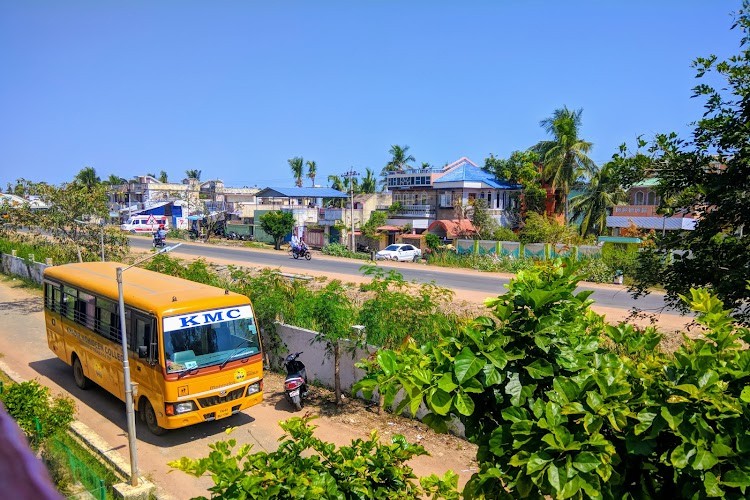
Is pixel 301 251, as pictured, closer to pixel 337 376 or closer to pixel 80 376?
pixel 80 376

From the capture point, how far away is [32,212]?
20.6m

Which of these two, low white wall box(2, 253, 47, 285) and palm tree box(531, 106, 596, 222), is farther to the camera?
palm tree box(531, 106, 596, 222)

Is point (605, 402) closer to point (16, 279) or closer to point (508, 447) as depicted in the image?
point (508, 447)

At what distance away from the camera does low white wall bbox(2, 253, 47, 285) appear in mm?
25625

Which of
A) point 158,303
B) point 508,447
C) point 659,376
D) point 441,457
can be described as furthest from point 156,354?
point 659,376

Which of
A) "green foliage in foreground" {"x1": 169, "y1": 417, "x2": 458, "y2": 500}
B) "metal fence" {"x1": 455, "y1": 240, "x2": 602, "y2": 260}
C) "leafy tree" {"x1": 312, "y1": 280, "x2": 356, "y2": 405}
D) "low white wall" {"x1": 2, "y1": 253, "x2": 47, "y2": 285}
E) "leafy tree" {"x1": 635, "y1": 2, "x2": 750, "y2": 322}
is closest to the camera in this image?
"green foliage in foreground" {"x1": 169, "y1": 417, "x2": 458, "y2": 500}

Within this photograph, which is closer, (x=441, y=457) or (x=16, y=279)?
Result: (x=441, y=457)

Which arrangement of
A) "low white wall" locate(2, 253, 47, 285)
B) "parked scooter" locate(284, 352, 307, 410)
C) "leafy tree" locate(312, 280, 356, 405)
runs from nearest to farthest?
"parked scooter" locate(284, 352, 307, 410), "leafy tree" locate(312, 280, 356, 405), "low white wall" locate(2, 253, 47, 285)

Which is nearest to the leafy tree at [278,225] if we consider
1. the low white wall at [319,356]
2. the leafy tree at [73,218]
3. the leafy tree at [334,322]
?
the leafy tree at [73,218]

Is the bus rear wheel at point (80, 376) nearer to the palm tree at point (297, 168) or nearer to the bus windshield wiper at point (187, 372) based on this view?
the bus windshield wiper at point (187, 372)

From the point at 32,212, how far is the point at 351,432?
16.4 meters

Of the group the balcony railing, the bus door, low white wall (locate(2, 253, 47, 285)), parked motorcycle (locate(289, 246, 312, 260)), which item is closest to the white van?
parked motorcycle (locate(289, 246, 312, 260))

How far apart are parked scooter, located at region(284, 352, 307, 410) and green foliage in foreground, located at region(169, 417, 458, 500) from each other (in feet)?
24.6

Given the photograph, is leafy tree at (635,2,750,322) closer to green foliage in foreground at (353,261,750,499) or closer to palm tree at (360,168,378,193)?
green foliage in foreground at (353,261,750,499)
